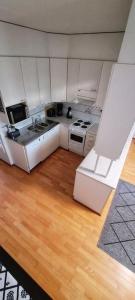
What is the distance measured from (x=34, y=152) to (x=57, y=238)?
1550mm

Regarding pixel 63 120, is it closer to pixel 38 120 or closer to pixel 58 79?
pixel 38 120

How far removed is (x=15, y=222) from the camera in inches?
84.2

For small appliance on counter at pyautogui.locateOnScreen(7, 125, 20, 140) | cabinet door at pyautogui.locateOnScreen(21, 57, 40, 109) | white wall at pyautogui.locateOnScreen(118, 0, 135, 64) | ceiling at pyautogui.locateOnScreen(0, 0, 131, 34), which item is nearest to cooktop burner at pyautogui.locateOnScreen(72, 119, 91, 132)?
cabinet door at pyautogui.locateOnScreen(21, 57, 40, 109)

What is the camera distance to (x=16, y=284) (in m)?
1.61

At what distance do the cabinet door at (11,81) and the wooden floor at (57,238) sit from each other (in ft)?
4.99

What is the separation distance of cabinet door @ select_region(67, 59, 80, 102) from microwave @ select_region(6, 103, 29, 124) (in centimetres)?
99

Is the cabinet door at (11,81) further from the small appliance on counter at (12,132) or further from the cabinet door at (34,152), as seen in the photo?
the cabinet door at (34,152)

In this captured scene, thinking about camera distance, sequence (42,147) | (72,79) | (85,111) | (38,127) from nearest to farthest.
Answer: (72,79) < (42,147) < (38,127) < (85,111)

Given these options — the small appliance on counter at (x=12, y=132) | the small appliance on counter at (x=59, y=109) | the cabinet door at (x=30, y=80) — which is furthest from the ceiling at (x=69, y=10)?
the small appliance on counter at (x=59, y=109)

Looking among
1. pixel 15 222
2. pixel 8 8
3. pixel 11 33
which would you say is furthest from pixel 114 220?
pixel 11 33

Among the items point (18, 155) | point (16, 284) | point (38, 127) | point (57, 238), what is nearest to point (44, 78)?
point (38, 127)

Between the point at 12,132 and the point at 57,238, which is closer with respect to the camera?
the point at 57,238

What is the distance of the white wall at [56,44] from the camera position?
Result: 190 centimetres

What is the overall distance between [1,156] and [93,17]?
112 inches
